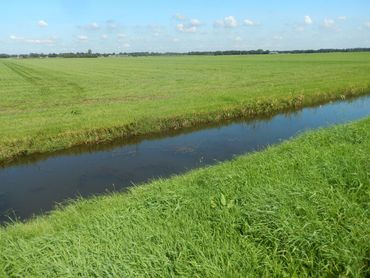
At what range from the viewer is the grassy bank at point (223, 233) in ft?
15.1

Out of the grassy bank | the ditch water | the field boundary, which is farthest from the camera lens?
the field boundary

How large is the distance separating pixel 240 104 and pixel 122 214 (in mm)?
15146

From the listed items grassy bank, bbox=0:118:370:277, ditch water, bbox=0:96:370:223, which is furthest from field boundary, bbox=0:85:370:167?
grassy bank, bbox=0:118:370:277

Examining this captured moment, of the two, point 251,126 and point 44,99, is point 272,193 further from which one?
point 44,99

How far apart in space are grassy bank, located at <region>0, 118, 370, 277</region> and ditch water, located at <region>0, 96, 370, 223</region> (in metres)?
3.09

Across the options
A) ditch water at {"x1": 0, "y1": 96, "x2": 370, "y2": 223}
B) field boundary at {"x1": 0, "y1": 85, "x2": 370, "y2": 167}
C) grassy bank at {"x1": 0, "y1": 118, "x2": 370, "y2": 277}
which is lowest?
ditch water at {"x1": 0, "y1": 96, "x2": 370, "y2": 223}

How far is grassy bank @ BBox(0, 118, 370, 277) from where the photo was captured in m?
4.60

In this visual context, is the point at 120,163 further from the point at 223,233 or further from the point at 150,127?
the point at 223,233

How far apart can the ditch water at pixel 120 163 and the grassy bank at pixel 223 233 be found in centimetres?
309

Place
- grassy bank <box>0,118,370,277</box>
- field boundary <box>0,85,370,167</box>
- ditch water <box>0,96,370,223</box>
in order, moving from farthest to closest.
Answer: field boundary <box>0,85,370,167</box>
ditch water <box>0,96,370,223</box>
grassy bank <box>0,118,370,277</box>

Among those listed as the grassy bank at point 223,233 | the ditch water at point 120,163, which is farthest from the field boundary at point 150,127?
→ the grassy bank at point 223,233

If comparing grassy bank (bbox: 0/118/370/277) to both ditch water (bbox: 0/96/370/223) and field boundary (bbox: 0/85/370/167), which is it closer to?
ditch water (bbox: 0/96/370/223)

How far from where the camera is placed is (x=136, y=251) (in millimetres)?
4926

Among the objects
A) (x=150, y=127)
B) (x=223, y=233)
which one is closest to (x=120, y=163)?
(x=150, y=127)
